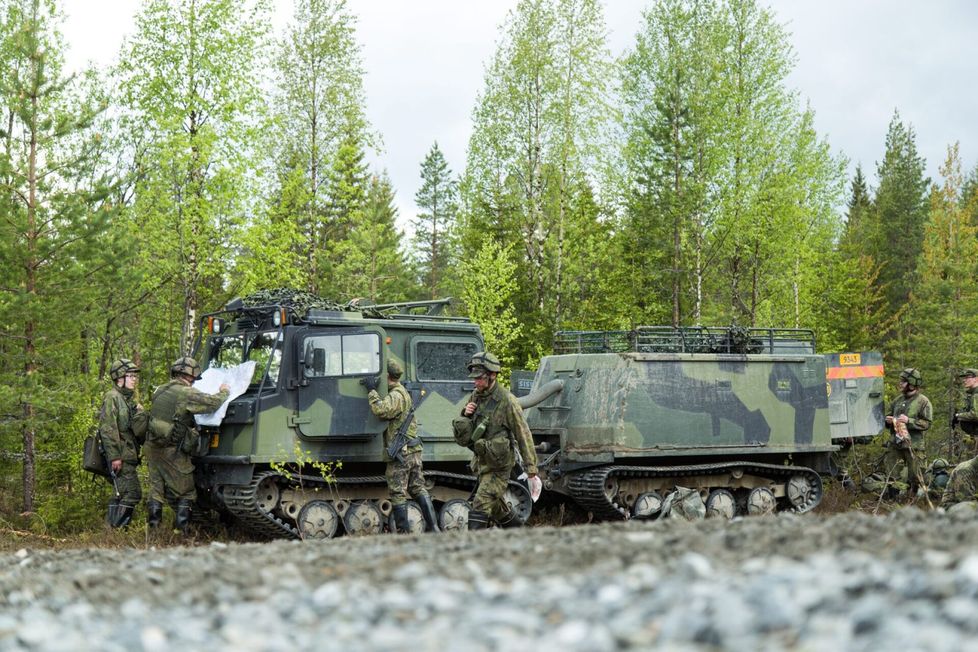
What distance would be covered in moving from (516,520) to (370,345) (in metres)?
2.57

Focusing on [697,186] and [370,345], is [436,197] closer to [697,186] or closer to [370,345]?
[697,186]

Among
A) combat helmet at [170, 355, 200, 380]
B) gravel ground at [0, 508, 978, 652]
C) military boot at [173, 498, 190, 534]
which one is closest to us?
gravel ground at [0, 508, 978, 652]

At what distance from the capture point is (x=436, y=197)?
54.5 m

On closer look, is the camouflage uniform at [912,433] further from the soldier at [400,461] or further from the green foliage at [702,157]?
the green foliage at [702,157]

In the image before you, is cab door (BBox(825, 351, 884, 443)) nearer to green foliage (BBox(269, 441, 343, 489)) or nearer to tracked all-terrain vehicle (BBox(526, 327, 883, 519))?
tracked all-terrain vehicle (BBox(526, 327, 883, 519))

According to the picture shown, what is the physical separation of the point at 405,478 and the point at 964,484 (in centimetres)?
602

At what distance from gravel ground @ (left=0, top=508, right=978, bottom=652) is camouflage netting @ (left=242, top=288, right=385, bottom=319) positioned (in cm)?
608

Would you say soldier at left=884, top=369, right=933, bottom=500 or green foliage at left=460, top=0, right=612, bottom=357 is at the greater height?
green foliage at left=460, top=0, right=612, bottom=357

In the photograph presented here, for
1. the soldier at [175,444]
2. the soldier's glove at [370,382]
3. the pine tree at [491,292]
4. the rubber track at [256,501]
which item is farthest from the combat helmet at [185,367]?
the pine tree at [491,292]

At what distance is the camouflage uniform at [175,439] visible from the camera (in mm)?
11820

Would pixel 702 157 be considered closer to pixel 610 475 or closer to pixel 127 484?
pixel 610 475

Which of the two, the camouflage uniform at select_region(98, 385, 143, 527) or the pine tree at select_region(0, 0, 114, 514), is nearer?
the camouflage uniform at select_region(98, 385, 143, 527)

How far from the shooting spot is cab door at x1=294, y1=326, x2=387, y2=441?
1206cm

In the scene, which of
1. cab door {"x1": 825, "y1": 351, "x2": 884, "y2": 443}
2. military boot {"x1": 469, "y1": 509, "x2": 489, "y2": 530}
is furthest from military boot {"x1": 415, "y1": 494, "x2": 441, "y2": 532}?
cab door {"x1": 825, "y1": 351, "x2": 884, "y2": 443}
